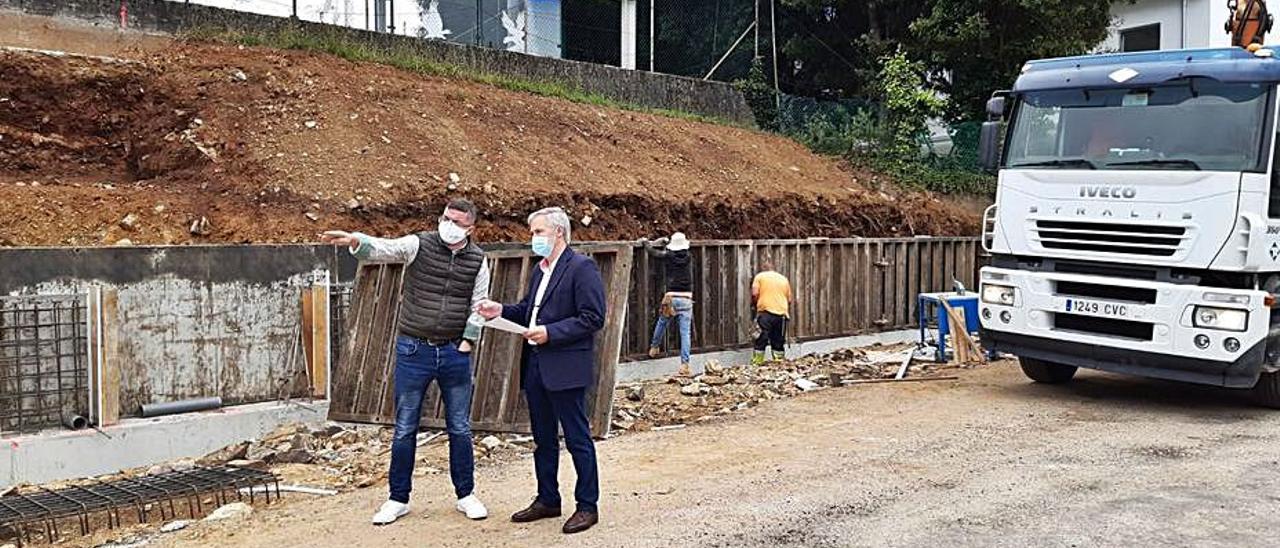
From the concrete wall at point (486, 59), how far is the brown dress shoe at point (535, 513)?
10.3 m

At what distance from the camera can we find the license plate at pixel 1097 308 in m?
9.36

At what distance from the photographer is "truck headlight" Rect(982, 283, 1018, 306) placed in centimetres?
1016

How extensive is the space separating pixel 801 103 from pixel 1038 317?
42.3 ft

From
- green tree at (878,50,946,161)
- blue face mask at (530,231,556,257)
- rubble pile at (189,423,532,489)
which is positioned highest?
green tree at (878,50,946,161)

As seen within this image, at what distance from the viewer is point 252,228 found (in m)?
11.0

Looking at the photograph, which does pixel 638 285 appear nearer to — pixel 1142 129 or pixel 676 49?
pixel 1142 129

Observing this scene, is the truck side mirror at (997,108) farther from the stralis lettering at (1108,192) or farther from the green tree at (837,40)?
the green tree at (837,40)

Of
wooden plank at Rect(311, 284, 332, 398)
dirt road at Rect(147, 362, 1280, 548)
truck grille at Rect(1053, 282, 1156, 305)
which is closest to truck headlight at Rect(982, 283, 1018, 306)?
truck grille at Rect(1053, 282, 1156, 305)

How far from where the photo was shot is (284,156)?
12195 mm

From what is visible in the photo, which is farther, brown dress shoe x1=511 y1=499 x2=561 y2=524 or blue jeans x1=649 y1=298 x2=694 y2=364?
blue jeans x1=649 y1=298 x2=694 y2=364

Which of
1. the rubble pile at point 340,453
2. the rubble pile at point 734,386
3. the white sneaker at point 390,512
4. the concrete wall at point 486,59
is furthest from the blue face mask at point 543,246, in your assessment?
the concrete wall at point 486,59

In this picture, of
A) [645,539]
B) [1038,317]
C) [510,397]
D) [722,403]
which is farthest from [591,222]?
[645,539]

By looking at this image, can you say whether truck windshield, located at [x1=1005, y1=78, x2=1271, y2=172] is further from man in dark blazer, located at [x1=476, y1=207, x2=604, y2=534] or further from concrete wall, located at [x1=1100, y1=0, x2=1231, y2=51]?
concrete wall, located at [x1=1100, y1=0, x2=1231, y2=51]

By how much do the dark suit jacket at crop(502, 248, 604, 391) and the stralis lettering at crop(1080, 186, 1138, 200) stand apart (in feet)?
19.2
